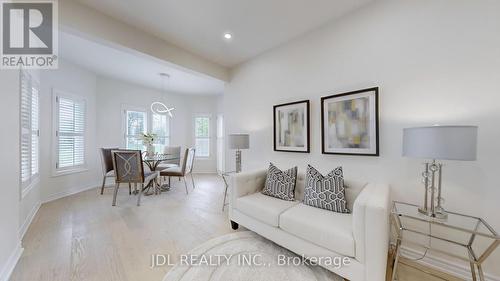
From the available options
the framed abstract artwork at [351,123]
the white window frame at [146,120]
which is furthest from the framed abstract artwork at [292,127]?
the white window frame at [146,120]

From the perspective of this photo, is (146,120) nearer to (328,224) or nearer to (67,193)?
(67,193)

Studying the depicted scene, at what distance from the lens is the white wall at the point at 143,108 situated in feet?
15.1

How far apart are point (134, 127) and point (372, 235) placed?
18.7ft

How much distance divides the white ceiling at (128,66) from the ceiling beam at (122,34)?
0.11 m

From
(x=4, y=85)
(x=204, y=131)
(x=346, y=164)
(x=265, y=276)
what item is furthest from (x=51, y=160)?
(x=346, y=164)

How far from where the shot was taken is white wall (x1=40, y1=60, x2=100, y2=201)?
3389 millimetres

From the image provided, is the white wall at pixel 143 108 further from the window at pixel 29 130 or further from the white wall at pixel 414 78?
the white wall at pixel 414 78

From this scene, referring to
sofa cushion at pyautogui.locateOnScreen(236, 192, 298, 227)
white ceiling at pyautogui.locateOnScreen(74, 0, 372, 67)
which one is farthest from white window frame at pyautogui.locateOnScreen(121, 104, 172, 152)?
sofa cushion at pyautogui.locateOnScreen(236, 192, 298, 227)

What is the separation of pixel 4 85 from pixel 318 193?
3.10 meters

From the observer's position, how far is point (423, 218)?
1.47m

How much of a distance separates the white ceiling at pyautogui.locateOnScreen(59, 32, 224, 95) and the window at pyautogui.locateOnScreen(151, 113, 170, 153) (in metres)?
0.90

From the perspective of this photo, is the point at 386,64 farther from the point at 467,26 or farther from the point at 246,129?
the point at 246,129

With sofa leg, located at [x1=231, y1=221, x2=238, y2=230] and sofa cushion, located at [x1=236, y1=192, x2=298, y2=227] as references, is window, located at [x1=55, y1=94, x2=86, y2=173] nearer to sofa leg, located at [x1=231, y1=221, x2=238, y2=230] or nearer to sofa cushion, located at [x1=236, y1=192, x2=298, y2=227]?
sofa leg, located at [x1=231, y1=221, x2=238, y2=230]

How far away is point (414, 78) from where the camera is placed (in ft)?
6.11
